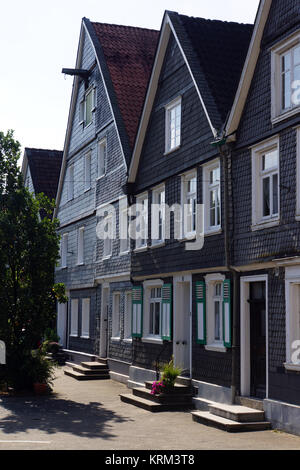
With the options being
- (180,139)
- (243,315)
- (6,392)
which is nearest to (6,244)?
(6,392)

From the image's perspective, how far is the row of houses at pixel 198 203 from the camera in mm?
14320

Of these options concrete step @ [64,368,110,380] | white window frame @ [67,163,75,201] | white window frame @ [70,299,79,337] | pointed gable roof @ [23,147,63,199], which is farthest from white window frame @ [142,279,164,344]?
pointed gable roof @ [23,147,63,199]

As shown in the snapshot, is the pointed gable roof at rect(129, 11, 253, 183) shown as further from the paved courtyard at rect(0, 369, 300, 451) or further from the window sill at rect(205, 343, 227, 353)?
the paved courtyard at rect(0, 369, 300, 451)

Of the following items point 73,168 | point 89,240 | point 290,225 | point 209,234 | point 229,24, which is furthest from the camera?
point 73,168

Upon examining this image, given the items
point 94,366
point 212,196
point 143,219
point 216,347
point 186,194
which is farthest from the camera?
point 94,366

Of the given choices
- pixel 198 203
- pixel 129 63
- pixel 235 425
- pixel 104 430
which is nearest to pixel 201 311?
pixel 198 203

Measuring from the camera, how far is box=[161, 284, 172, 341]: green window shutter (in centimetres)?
1969

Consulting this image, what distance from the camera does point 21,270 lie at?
20109 mm

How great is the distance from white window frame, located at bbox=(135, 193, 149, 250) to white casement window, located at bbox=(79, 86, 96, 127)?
6.99 m

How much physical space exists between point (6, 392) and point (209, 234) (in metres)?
7.54

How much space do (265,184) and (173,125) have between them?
5.78m

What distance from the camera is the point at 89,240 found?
2873 cm

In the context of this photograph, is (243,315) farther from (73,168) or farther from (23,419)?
(73,168)

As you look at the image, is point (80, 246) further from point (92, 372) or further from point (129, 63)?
point (129, 63)
